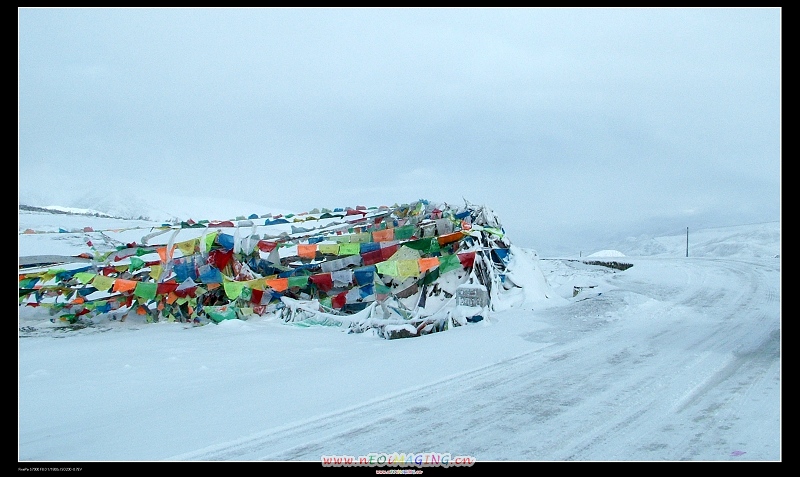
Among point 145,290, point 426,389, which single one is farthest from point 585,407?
point 145,290

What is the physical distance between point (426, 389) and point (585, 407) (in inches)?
54.2

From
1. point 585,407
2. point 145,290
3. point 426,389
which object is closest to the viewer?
point 585,407

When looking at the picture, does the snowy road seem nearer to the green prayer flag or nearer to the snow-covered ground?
the snow-covered ground

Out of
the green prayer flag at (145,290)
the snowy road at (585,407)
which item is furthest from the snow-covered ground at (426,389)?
the green prayer flag at (145,290)

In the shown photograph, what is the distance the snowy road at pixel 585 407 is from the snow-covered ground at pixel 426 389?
0.7 inches

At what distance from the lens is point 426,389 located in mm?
4422

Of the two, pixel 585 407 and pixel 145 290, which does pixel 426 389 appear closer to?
pixel 585 407

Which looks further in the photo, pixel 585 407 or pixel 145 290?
pixel 145 290

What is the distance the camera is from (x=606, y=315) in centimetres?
755

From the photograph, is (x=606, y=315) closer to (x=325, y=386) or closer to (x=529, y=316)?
(x=529, y=316)

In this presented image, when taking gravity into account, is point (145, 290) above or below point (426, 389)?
above

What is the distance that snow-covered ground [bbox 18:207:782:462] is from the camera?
334 cm

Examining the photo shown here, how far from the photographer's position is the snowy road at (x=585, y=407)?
3.26 metres

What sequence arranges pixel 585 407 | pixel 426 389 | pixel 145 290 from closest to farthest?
pixel 585 407 → pixel 426 389 → pixel 145 290
